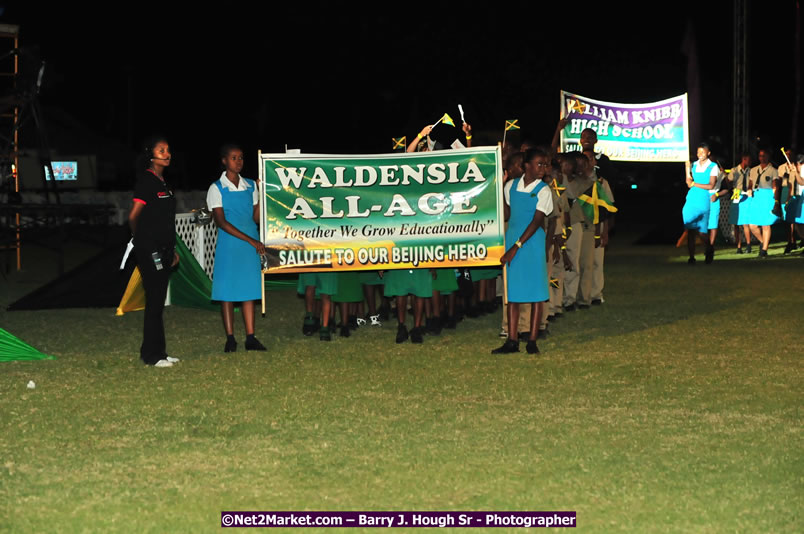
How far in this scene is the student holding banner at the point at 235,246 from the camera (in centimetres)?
1088

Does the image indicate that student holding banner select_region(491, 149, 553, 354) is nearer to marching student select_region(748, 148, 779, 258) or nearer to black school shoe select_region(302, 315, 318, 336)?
black school shoe select_region(302, 315, 318, 336)

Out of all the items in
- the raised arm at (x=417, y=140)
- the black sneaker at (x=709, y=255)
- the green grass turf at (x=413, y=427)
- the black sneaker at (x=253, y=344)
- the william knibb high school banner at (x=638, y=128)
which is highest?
the william knibb high school banner at (x=638, y=128)

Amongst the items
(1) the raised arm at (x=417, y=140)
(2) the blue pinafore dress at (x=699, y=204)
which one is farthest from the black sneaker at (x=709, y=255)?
(1) the raised arm at (x=417, y=140)

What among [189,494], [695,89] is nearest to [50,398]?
[189,494]

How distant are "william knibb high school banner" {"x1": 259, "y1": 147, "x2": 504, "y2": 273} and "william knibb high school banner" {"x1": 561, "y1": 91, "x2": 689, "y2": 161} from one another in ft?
34.6

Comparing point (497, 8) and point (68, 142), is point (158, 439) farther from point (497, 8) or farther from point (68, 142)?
point (497, 8)

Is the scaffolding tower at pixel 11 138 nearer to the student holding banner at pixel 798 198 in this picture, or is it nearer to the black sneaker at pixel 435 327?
the black sneaker at pixel 435 327

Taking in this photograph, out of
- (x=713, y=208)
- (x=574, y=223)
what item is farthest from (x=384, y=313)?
(x=713, y=208)

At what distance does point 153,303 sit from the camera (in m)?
10.4

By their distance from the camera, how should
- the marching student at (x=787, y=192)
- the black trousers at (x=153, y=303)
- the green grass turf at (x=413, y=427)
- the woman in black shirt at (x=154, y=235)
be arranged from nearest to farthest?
the green grass turf at (x=413, y=427), the woman in black shirt at (x=154, y=235), the black trousers at (x=153, y=303), the marching student at (x=787, y=192)

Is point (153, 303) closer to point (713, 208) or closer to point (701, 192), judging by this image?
point (701, 192)

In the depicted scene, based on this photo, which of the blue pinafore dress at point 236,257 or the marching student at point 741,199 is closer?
the blue pinafore dress at point 236,257

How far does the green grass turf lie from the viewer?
19.0 feet

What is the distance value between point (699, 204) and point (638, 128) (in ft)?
9.45
